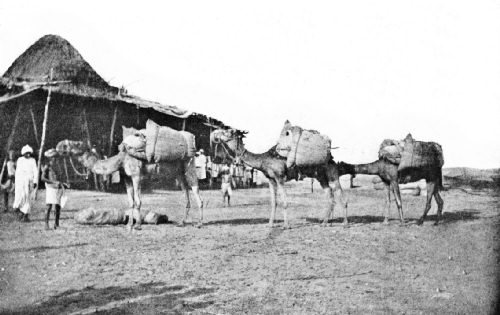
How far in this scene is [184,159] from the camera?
8430 mm

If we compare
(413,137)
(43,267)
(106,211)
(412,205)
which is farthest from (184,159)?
(412,205)

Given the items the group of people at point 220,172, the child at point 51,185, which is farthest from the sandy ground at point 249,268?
the group of people at point 220,172

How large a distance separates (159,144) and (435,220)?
5488 mm

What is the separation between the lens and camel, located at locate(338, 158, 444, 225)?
888 centimetres

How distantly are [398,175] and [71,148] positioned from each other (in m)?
5.88

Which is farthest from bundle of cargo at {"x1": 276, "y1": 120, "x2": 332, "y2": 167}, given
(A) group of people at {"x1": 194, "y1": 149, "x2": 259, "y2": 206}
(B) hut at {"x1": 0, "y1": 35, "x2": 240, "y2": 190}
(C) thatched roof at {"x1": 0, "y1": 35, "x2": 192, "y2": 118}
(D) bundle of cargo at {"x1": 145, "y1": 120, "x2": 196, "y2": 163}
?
(C) thatched roof at {"x1": 0, "y1": 35, "x2": 192, "y2": 118}

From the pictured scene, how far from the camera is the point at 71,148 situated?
8023mm

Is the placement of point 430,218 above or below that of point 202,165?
below

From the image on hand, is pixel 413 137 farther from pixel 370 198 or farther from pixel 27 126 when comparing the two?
pixel 27 126

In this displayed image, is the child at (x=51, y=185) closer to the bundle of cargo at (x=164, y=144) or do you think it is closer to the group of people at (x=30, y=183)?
the group of people at (x=30, y=183)

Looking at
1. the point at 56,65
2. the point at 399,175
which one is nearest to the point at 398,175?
the point at 399,175

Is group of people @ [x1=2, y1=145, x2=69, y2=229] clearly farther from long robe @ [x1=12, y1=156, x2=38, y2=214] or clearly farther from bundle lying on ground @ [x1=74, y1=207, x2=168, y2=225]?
bundle lying on ground @ [x1=74, y1=207, x2=168, y2=225]

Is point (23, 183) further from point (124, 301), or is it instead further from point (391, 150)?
point (391, 150)

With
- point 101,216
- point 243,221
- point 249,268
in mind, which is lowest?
point 249,268
